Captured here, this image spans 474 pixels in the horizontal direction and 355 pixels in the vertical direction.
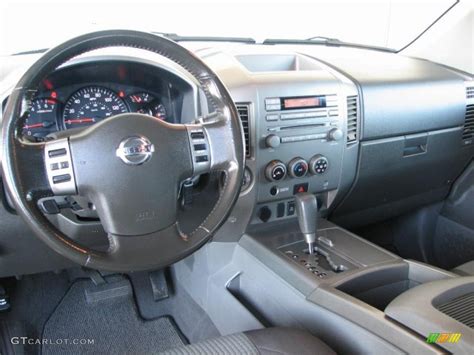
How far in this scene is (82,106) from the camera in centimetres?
118

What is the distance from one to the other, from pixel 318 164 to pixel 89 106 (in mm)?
677

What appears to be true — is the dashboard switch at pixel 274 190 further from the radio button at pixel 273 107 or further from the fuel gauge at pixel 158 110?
the fuel gauge at pixel 158 110

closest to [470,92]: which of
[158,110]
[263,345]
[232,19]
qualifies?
[232,19]

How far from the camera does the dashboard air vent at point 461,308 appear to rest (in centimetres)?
88

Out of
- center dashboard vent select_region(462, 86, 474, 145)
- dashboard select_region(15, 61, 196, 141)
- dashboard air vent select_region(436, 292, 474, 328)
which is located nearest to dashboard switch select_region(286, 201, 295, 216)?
dashboard select_region(15, 61, 196, 141)

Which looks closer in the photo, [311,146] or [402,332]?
[402,332]

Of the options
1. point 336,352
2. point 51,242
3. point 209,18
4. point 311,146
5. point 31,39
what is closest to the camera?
point 51,242

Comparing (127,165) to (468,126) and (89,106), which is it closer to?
(89,106)

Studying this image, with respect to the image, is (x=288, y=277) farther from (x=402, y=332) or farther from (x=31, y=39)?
(x=31, y=39)

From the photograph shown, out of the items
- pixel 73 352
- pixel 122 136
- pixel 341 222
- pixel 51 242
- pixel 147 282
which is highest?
pixel 122 136

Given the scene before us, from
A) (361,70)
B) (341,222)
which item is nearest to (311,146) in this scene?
(361,70)

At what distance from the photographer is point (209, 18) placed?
179 centimetres

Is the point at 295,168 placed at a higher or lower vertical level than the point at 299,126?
lower

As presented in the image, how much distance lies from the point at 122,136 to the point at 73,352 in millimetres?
1139
